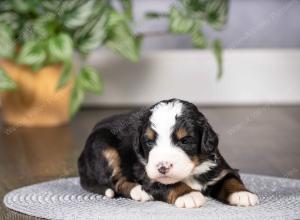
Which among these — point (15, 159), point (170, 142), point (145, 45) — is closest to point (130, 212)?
point (170, 142)

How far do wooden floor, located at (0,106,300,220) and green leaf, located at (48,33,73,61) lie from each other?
44cm

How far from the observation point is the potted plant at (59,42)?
394 centimetres

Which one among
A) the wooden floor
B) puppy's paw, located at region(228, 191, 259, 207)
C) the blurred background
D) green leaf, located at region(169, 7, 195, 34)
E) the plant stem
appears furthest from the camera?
the plant stem

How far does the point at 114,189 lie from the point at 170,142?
0.36 metres

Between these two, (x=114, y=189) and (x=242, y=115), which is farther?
(x=242, y=115)

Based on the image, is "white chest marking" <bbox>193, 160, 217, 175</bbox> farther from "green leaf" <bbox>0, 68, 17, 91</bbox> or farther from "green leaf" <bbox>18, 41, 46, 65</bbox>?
"green leaf" <bbox>18, 41, 46, 65</bbox>

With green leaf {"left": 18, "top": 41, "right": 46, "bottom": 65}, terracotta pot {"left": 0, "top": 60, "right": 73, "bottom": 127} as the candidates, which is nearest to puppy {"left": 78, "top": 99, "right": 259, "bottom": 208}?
green leaf {"left": 18, "top": 41, "right": 46, "bottom": 65}

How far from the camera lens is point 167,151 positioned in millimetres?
1957

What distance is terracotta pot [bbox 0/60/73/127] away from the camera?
14.1 ft

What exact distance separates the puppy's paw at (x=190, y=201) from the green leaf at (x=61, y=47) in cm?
197

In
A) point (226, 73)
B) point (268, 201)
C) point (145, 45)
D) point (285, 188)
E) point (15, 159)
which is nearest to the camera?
point (268, 201)

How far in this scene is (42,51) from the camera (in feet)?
13.0

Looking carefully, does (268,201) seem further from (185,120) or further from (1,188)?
(1,188)

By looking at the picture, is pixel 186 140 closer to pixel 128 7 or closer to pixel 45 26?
pixel 45 26
